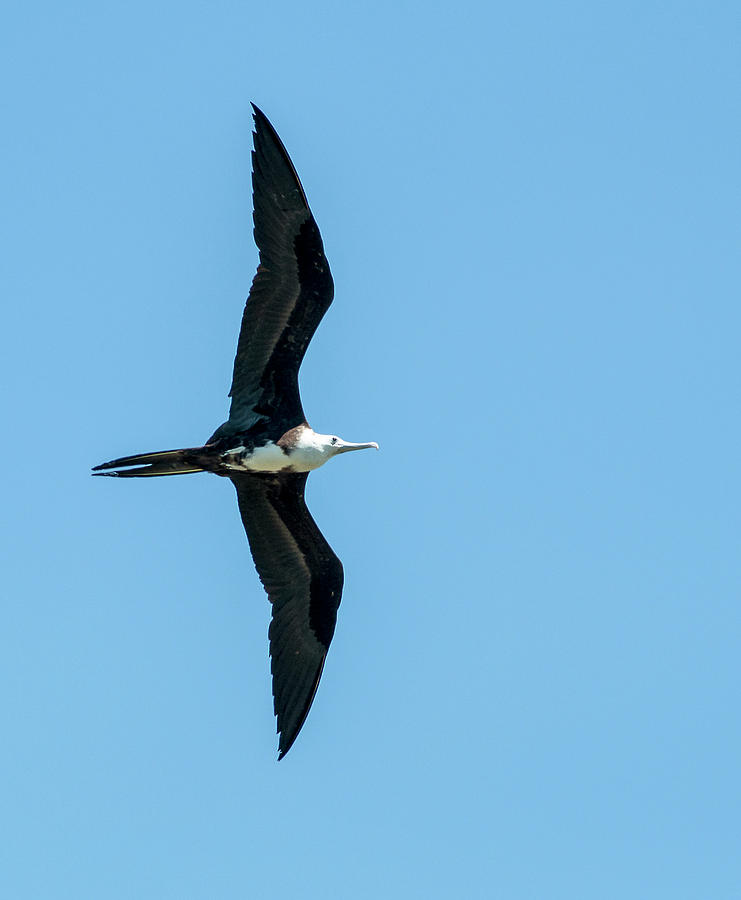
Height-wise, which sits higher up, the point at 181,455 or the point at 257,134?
the point at 257,134

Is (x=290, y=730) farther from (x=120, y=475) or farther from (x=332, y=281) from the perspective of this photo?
(x=332, y=281)

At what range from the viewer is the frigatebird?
14.1 metres

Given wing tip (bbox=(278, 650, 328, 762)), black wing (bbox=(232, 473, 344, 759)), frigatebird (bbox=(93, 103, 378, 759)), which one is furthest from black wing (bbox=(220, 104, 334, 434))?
wing tip (bbox=(278, 650, 328, 762))

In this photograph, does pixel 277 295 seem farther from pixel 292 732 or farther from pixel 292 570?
pixel 292 732

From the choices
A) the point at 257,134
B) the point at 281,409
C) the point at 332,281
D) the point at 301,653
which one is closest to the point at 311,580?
the point at 301,653

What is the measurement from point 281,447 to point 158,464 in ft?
3.54

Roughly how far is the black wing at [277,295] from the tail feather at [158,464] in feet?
1.52

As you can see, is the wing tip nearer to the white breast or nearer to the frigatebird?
the frigatebird

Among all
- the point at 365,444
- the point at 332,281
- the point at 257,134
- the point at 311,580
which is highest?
the point at 257,134

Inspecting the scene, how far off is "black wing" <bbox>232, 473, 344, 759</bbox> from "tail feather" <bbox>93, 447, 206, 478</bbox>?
0.70 m

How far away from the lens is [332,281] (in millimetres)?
14320

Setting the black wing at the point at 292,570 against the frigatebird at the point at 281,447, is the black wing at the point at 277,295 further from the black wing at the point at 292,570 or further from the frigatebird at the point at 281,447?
the black wing at the point at 292,570

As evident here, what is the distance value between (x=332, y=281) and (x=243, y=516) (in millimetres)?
2319

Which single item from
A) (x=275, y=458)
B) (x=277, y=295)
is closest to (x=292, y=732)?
(x=275, y=458)
